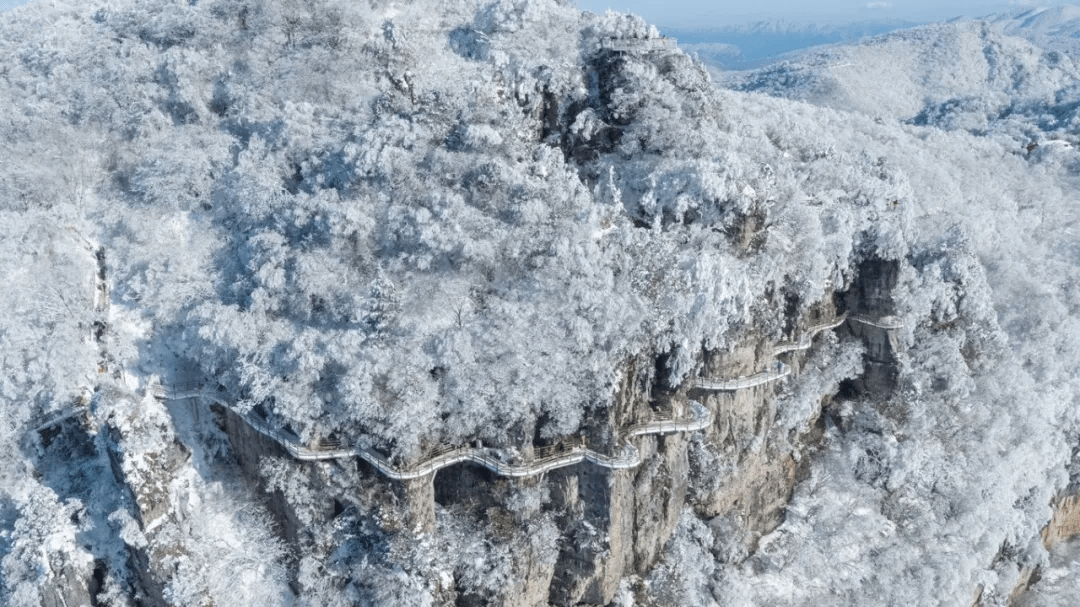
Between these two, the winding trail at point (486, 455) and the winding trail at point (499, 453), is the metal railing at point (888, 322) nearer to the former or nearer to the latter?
the winding trail at point (499, 453)

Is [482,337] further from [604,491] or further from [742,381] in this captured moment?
[742,381]

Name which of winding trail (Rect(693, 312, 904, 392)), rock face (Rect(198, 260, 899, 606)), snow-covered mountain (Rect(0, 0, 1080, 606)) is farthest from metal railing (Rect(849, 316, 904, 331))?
rock face (Rect(198, 260, 899, 606))

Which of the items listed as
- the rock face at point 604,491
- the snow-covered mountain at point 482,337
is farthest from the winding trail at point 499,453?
the rock face at point 604,491

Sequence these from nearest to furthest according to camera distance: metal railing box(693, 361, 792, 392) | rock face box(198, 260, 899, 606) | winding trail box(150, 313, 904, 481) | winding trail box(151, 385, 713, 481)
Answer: winding trail box(151, 385, 713, 481) → winding trail box(150, 313, 904, 481) → rock face box(198, 260, 899, 606) → metal railing box(693, 361, 792, 392)

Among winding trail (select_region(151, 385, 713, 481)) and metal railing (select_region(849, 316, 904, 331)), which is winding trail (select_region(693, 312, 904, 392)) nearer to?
metal railing (select_region(849, 316, 904, 331))

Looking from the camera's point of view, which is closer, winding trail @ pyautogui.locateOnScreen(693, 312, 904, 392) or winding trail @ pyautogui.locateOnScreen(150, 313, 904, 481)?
winding trail @ pyautogui.locateOnScreen(150, 313, 904, 481)

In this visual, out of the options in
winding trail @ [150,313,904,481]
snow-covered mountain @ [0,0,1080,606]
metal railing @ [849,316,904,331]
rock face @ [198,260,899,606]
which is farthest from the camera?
metal railing @ [849,316,904,331]

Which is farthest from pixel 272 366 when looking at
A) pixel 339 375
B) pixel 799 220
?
pixel 799 220

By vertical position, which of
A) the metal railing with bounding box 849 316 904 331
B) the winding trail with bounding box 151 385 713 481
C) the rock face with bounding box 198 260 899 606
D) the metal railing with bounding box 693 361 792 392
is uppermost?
the metal railing with bounding box 849 316 904 331
